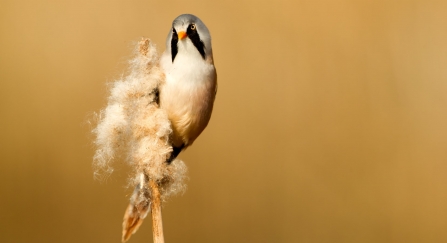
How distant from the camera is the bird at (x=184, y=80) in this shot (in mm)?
1169

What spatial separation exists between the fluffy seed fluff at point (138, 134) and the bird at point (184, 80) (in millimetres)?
48

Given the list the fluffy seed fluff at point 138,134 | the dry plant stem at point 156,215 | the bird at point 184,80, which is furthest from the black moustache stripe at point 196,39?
the dry plant stem at point 156,215

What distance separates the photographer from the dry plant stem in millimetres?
994

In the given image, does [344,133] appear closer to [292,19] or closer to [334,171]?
[334,171]

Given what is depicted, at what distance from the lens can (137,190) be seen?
3.72 feet

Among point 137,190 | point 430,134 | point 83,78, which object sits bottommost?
point 137,190

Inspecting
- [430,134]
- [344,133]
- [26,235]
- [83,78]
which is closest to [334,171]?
[344,133]

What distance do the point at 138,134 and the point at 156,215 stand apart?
202 millimetres

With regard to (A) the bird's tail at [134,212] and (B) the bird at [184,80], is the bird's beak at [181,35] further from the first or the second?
(A) the bird's tail at [134,212]

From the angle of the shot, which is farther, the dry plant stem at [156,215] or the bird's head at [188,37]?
the bird's head at [188,37]

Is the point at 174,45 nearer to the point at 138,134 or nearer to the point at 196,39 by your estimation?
the point at 196,39

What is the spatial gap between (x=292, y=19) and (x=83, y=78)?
1.03 meters

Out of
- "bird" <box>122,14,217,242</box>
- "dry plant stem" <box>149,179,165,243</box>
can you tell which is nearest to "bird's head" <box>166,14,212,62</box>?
"bird" <box>122,14,217,242</box>

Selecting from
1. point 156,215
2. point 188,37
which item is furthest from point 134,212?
point 188,37
